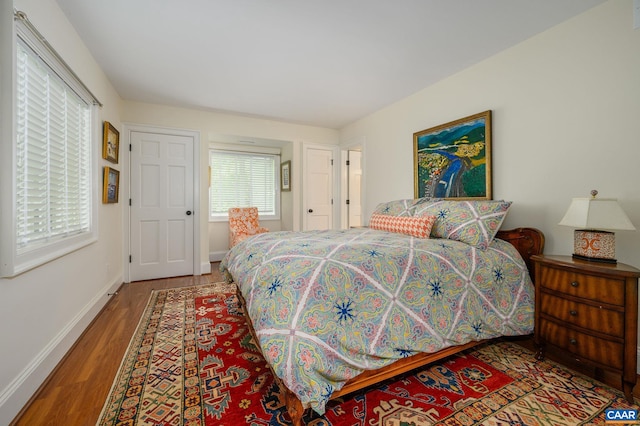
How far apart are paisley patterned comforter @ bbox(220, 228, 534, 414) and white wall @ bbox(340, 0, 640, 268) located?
2.04ft

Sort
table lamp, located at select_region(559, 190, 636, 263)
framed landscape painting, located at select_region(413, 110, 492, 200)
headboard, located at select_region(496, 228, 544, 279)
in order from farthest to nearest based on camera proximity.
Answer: framed landscape painting, located at select_region(413, 110, 492, 200)
headboard, located at select_region(496, 228, 544, 279)
table lamp, located at select_region(559, 190, 636, 263)

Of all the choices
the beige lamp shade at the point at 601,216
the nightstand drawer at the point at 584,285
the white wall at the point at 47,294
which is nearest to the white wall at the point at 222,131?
the white wall at the point at 47,294

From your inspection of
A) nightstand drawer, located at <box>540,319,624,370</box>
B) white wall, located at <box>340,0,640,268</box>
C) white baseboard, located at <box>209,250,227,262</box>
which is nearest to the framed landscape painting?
white wall, located at <box>340,0,640,268</box>

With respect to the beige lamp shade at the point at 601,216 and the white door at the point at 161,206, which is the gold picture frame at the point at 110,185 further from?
the beige lamp shade at the point at 601,216

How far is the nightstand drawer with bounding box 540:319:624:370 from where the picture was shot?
1502 millimetres

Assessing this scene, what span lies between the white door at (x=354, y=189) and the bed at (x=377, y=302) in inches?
116

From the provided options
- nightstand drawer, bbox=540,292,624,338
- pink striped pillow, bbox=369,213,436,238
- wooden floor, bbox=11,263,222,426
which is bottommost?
wooden floor, bbox=11,263,222,426

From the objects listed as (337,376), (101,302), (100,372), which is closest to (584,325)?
(337,376)

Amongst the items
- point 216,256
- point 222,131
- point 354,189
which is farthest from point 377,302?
point 216,256

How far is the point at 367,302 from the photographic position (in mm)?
1437

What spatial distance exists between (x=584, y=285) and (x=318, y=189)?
147 inches

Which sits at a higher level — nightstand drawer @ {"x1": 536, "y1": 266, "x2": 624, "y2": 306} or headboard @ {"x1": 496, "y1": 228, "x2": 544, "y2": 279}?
headboard @ {"x1": 496, "y1": 228, "x2": 544, "y2": 279}

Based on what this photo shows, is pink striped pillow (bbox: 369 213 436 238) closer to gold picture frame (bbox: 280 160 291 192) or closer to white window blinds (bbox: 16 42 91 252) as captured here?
gold picture frame (bbox: 280 160 291 192)

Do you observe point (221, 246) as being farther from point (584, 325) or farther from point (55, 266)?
point (584, 325)
